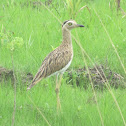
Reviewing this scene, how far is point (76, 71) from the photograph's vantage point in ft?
19.5

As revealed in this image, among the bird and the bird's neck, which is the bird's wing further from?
the bird's neck

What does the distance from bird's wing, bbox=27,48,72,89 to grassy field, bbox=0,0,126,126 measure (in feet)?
1.04

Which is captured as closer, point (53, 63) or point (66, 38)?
point (53, 63)

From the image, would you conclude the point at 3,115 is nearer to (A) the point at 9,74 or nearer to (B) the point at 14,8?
(A) the point at 9,74

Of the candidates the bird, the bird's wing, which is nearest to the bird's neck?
the bird

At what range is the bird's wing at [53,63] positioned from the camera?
15.2 feet

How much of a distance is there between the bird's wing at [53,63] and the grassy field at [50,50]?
317 mm

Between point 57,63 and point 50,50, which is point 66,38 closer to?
point 57,63

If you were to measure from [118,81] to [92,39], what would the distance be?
1.53m

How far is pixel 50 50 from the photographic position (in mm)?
6664

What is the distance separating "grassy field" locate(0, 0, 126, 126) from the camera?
442 centimetres

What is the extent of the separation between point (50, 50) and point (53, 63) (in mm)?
1972

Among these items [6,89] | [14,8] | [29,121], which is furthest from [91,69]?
[14,8]

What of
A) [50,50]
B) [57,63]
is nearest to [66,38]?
[57,63]
